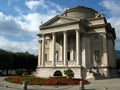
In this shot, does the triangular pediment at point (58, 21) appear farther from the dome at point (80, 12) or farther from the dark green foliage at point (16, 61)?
the dark green foliage at point (16, 61)

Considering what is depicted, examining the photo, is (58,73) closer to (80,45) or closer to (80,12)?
(80,45)

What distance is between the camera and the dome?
156 feet

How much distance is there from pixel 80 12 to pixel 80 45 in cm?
873

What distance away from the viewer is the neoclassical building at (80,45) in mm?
40875

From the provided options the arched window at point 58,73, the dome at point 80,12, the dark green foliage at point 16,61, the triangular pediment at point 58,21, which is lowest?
the arched window at point 58,73

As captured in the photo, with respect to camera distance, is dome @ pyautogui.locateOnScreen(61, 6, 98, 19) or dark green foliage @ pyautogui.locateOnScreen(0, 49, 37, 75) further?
dark green foliage @ pyautogui.locateOnScreen(0, 49, 37, 75)

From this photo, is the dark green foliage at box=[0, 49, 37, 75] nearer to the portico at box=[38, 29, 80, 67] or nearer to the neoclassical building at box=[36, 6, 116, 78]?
the portico at box=[38, 29, 80, 67]

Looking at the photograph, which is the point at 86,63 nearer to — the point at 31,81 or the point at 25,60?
the point at 31,81

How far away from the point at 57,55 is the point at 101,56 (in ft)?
34.2

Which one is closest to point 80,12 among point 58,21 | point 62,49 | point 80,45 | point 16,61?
point 58,21

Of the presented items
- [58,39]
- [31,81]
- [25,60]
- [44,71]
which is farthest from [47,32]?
[25,60]

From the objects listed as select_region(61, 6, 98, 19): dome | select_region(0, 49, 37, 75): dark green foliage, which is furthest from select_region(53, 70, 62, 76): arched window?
select_region(0, 49, 37, 75): dark green foliage

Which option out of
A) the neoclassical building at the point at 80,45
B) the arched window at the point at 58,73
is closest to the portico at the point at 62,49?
the neoclassical building at the point at 80,45

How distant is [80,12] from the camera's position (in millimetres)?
47875
